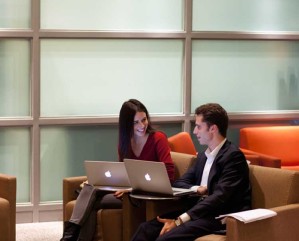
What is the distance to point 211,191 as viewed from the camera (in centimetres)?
516

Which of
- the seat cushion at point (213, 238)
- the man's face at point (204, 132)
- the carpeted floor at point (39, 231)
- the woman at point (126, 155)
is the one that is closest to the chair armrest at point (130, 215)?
the woman at point (126, 155)

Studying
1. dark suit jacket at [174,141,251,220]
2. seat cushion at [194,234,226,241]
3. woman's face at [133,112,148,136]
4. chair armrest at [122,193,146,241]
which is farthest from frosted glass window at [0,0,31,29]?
seat cushion at [194,234,226,241]

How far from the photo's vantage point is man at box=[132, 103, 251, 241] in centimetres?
497

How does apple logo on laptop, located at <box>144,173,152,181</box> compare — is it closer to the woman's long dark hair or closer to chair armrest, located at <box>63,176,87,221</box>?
the woman's long dark hair

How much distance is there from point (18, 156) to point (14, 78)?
738mm

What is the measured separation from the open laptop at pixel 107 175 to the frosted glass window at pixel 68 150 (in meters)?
1.61

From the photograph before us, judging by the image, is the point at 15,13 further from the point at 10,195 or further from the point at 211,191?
the point at 211,191

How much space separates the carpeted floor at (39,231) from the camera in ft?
21.9

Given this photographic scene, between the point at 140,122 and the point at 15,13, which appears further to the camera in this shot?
the point at 15,13

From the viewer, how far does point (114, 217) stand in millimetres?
5770

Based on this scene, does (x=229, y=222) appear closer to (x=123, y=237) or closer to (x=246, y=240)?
→ (x=246, y=240)

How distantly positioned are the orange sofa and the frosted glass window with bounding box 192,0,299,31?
1076mm

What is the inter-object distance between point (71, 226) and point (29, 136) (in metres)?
1.76

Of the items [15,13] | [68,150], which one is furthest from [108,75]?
[15,13]
